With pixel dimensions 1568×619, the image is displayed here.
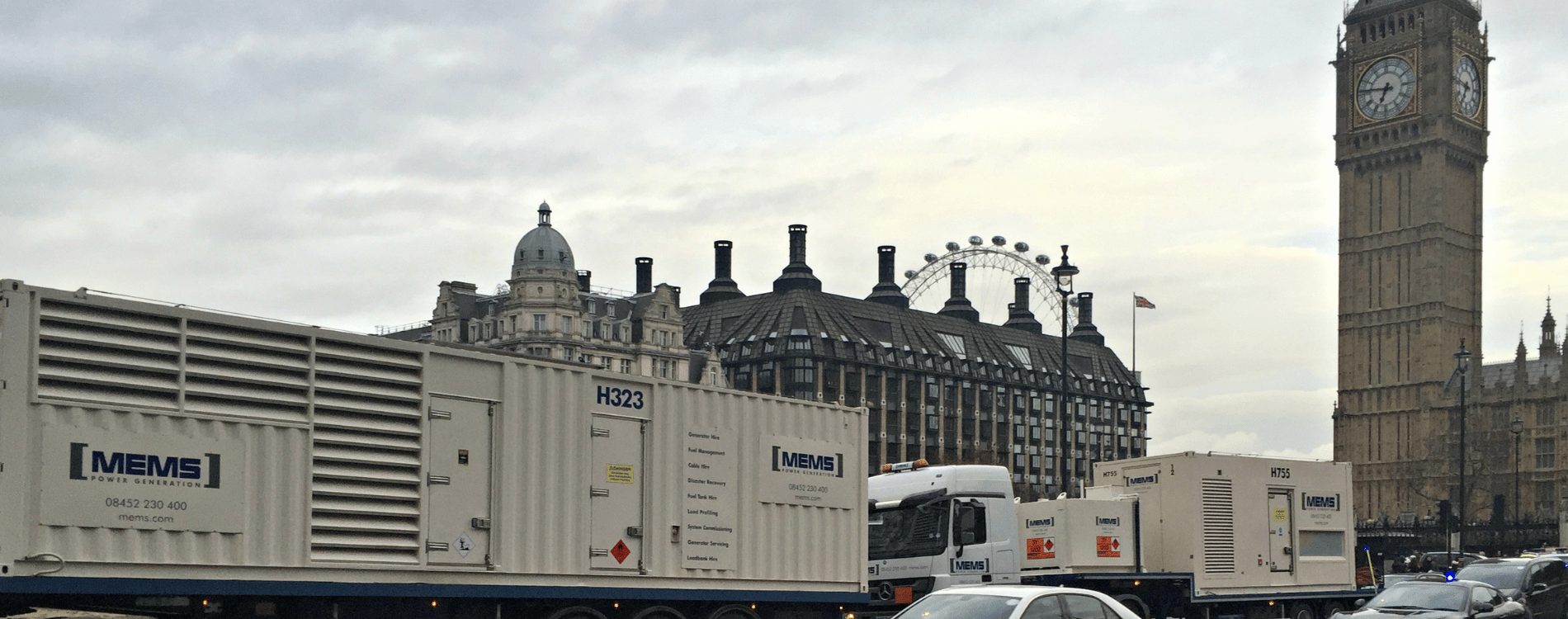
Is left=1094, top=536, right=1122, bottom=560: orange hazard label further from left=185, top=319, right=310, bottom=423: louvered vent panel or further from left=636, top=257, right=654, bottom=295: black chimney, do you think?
left=636, top=257, right=654, bottom=295: black chimney

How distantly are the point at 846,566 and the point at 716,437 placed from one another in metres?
2.95

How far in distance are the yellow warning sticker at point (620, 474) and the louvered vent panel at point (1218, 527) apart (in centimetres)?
1265

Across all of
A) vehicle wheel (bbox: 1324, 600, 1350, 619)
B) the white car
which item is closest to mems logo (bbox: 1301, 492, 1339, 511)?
vehicle wheel (bbox: 1324, 600, 1350, 619)

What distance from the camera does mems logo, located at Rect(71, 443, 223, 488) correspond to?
14695 millimetres

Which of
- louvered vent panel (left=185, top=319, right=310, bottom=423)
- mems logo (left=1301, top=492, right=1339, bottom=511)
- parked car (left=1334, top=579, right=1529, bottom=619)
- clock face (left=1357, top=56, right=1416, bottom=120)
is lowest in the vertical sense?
parked car (left=1334, top=579, right=1529, bottom=619)

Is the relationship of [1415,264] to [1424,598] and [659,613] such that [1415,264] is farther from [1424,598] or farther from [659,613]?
[659,613]

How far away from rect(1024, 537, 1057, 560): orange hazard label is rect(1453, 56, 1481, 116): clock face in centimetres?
12838

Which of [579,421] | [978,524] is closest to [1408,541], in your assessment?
[978,524]

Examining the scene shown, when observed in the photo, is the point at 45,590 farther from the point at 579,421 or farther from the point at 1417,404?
the point at 1417,404

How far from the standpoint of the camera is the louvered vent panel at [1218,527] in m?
28.7

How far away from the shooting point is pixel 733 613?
68.3 feet

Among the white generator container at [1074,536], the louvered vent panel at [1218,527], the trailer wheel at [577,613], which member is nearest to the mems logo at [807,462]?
the trailer wheel at [577,613]

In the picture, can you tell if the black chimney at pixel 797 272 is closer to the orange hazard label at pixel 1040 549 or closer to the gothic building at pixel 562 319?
the gothic building at pixel 562 319

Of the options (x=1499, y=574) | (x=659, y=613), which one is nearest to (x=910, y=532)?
(x=659, y=613)
